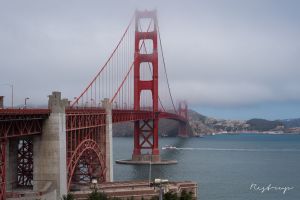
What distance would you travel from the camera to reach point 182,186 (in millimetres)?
45250

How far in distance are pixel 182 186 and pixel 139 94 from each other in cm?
4118

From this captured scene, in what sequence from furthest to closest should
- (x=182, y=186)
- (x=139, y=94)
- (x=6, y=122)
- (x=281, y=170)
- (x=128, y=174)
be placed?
(x=139, y=94), (x=281, y=170), (x=128, y=174), (x=182, y=186), (x=6, y=122)

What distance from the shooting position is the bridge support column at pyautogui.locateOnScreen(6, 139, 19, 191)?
120 feet

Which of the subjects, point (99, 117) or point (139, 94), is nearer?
point (99, 117)

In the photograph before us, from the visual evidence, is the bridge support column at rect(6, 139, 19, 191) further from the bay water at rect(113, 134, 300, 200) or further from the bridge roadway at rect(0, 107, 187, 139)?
the bay water at rect(113, 134, 300, 200)

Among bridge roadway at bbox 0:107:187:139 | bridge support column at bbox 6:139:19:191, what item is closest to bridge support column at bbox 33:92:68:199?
bridge roadway at bbox 0:107:187:139

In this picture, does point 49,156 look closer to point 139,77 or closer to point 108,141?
point 108,141

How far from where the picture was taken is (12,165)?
37.6 meters

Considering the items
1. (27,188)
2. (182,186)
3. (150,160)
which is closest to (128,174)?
(150,160)

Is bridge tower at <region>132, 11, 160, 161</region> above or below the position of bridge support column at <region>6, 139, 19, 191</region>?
above

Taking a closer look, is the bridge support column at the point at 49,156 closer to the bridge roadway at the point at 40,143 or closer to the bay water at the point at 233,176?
the bridge roadway at the point at 40,143

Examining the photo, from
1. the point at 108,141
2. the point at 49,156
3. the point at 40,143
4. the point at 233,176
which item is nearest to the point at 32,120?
the point at 40,143

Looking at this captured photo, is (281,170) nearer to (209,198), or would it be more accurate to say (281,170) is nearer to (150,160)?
(150,160)

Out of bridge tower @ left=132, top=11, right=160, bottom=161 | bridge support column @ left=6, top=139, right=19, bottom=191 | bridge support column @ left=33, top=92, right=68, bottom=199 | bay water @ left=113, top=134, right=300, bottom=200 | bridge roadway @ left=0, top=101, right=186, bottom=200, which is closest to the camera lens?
bridge roadway @ left=0, top=101, right=186, bottom=200
